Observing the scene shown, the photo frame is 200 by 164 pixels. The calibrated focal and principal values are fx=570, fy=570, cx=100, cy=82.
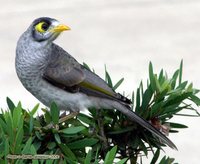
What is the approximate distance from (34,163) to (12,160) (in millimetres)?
73

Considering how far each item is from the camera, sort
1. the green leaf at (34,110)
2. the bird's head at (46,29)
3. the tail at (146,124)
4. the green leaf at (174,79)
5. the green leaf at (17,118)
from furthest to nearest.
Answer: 1. the bird's head at (46,29)
2. the green leaf at (174,79)
3. the tail at (146,124)
4. the green leaf at (34,110)
5. the green leaf at (17,118)

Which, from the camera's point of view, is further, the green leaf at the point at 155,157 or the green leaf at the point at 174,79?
the green leaf at the point at 174,79

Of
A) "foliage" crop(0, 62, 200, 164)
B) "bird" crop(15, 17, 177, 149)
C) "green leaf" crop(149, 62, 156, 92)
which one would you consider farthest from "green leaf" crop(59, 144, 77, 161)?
"bird" crop(15, 17, 177, 149)

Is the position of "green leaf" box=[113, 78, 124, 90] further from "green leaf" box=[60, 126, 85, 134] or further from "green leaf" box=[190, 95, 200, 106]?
"green leaf" box=[60, 126, 85, 134]

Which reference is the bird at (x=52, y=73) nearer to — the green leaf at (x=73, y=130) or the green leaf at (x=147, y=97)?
the green leaf at (x=147, y=97)

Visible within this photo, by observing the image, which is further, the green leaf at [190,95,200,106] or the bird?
the bird

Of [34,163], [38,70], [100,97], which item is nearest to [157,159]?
[100,97]

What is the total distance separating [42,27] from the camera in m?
2.16

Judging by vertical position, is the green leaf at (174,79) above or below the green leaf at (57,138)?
above

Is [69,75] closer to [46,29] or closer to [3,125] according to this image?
[46,29]

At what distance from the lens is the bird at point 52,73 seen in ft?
7.21

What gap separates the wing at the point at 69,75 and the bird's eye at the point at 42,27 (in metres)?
0.15

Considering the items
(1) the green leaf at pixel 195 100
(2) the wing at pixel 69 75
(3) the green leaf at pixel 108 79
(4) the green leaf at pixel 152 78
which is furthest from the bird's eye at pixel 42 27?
(1) the green leaf at pixel 195 100

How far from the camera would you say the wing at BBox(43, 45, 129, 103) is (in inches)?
87.1
